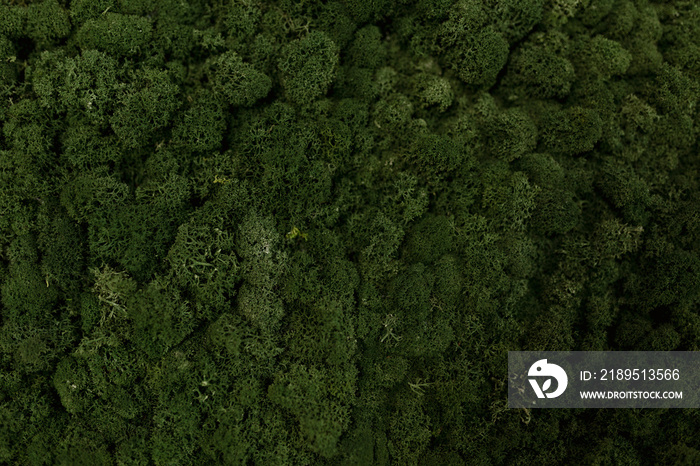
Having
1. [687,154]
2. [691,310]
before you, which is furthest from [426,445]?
[687,154]

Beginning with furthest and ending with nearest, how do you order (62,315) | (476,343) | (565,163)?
(565,163) < (476,343) < (62,315)

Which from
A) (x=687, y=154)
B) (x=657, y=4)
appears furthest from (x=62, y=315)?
(x=657, y=4)

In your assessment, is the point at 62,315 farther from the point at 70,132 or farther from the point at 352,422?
the point at 352,422

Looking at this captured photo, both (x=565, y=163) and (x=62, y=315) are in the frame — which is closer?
(x=62, y=315)

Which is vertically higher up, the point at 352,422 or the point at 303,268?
the point at 303,268

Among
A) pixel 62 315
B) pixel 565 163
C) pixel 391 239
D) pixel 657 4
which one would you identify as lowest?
pixel 62 315

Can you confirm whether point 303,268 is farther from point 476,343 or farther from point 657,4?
point 657,4

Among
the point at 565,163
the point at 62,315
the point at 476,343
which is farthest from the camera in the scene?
the point at 565,163

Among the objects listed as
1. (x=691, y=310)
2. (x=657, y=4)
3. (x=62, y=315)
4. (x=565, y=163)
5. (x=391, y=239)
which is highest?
(x=657, y=4)

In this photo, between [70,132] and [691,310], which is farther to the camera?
[691,310]
